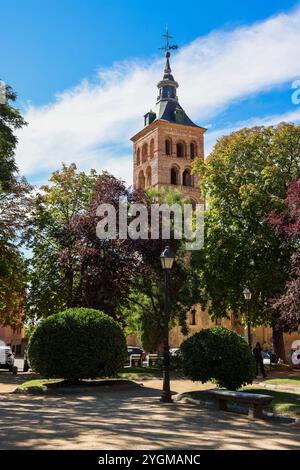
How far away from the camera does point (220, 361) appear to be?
14.2m

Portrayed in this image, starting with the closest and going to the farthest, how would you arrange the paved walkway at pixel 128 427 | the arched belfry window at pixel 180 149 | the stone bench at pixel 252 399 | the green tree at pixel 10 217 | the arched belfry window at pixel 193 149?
1. the paved walkway at pixel 128 427
2. the stone bench at pixel 252 399
3. the green tree at pixel 10 217
4. the arched belfry window at pixel 180 149
5. the arched belfry window at pixel 193 149

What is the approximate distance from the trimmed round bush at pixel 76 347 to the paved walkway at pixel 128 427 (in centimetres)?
243

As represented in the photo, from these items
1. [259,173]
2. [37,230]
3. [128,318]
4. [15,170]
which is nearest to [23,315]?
[37,230]

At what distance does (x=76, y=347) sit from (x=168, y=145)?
51.4 metres

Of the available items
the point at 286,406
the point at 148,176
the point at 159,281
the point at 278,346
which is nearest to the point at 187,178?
the point at 148,176

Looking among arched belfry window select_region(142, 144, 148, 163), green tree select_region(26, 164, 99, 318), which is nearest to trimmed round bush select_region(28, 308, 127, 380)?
green tree select_region(26, 164, 99, 318)

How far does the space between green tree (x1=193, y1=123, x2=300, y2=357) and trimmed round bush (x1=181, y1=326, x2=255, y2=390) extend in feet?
47.0

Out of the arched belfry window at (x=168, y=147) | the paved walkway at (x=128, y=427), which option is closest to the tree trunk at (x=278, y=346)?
the paved walkway at (x=128, y=427)

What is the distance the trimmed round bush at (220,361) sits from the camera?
14.1 m

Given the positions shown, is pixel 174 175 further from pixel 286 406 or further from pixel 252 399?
pixel 252 399

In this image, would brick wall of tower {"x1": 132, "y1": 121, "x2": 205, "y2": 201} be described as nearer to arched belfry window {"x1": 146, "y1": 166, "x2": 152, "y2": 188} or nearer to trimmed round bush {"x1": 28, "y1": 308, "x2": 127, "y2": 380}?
arched belfry window {"x1": 146, "y1": 166, "x2": 152, "y2": 188}

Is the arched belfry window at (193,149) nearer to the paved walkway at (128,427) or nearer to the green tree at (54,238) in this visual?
the green tree at (54,238)
